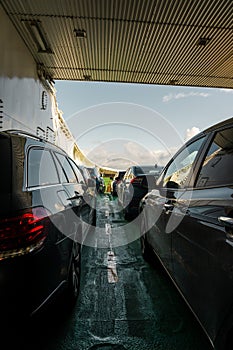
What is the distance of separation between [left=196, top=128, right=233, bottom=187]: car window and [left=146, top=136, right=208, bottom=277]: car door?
0.89 ft

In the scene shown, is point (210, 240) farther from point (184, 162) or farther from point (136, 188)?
point (136, 188)

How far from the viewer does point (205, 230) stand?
1762mm

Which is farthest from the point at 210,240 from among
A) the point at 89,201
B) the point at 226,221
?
the point at 89,201

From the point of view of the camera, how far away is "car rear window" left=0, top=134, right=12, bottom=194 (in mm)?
1841

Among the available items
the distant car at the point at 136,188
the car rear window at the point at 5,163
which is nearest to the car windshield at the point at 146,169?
the distant car at the point at 136,188

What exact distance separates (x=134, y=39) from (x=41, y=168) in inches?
229

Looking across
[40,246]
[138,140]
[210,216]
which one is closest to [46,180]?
→ [40,246]

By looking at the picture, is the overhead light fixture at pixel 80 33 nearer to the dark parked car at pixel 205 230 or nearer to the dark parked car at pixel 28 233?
the dark parked car at pixel 205 230

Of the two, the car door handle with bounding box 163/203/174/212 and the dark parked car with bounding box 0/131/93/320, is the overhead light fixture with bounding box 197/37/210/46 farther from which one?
the dark parked car with bounding box 0/131/93/320

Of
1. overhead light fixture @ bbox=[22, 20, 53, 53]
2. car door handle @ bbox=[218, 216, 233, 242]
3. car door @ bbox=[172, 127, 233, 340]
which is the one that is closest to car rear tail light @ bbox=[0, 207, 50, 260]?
car door @ bbox=[172, 127, 233, 340]

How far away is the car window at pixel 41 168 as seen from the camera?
2197mm

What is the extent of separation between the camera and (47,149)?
2951mm

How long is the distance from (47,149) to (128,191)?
190 inches

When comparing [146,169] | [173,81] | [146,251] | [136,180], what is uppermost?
[173,81]
